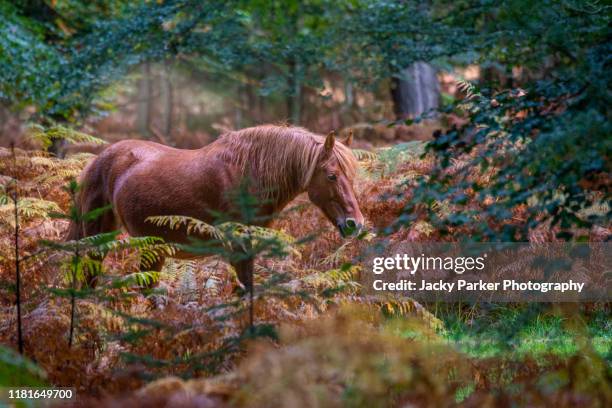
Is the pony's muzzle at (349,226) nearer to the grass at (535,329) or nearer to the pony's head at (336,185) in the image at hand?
the pony's head at (336,185)

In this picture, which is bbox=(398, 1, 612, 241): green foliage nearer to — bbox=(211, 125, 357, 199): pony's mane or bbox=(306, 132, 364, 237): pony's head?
bbox=(306, 132, 364, 237): pony's head

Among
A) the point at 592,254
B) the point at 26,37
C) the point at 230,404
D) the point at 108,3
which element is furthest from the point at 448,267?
the point at 108,3

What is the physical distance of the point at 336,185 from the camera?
7.11 meters

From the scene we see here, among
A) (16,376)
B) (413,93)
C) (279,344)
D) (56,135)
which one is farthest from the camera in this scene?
(413,93)

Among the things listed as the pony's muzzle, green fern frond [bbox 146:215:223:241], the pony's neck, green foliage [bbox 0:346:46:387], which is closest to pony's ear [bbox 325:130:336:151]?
the pony's neck

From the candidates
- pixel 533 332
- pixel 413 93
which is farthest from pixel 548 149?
pixel 413 93

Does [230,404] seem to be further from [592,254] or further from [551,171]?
[592,254]

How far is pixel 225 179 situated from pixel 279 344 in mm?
2686

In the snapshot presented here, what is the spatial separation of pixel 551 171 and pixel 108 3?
12896 millimetres

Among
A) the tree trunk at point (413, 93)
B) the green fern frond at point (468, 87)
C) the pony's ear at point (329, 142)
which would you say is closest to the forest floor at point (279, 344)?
the pony's ear at point (329, 142)

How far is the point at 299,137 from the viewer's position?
735 cm

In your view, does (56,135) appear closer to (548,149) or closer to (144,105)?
(548,149)

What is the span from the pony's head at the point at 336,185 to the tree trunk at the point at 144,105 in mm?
16470

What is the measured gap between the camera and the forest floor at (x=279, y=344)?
152 inches
